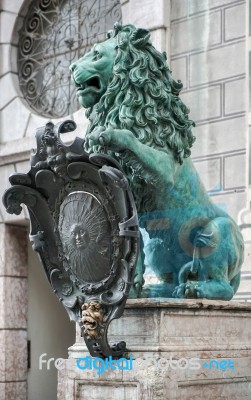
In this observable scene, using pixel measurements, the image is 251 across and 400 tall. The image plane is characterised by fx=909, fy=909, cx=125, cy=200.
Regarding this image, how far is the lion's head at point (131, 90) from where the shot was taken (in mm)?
5078

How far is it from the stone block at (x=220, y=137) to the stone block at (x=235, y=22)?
0.73 m

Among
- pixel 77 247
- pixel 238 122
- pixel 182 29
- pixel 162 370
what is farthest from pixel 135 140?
pixel 182 29

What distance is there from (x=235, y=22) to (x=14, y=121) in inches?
125

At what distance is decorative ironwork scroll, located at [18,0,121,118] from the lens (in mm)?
9430

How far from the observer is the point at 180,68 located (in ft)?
26.1

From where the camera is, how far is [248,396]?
17.4ft

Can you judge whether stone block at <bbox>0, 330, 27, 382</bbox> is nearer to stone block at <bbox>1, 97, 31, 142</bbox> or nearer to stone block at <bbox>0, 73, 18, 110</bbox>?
stone block at <bbox>1, 97, 31, 142</bbox>

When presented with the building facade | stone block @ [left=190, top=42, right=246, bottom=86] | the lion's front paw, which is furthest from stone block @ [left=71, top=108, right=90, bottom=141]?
the lion's front paw

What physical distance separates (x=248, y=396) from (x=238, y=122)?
9.24ft

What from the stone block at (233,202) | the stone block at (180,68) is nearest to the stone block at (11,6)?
the stone block at (180,68)

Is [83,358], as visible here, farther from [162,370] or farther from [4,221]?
[4,221]

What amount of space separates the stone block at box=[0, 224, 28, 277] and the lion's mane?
4613 millimetres

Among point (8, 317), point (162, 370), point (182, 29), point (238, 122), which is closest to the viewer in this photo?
point (162, 370)

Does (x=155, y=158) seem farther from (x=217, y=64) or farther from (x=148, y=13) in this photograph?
(x=148, y=13)
